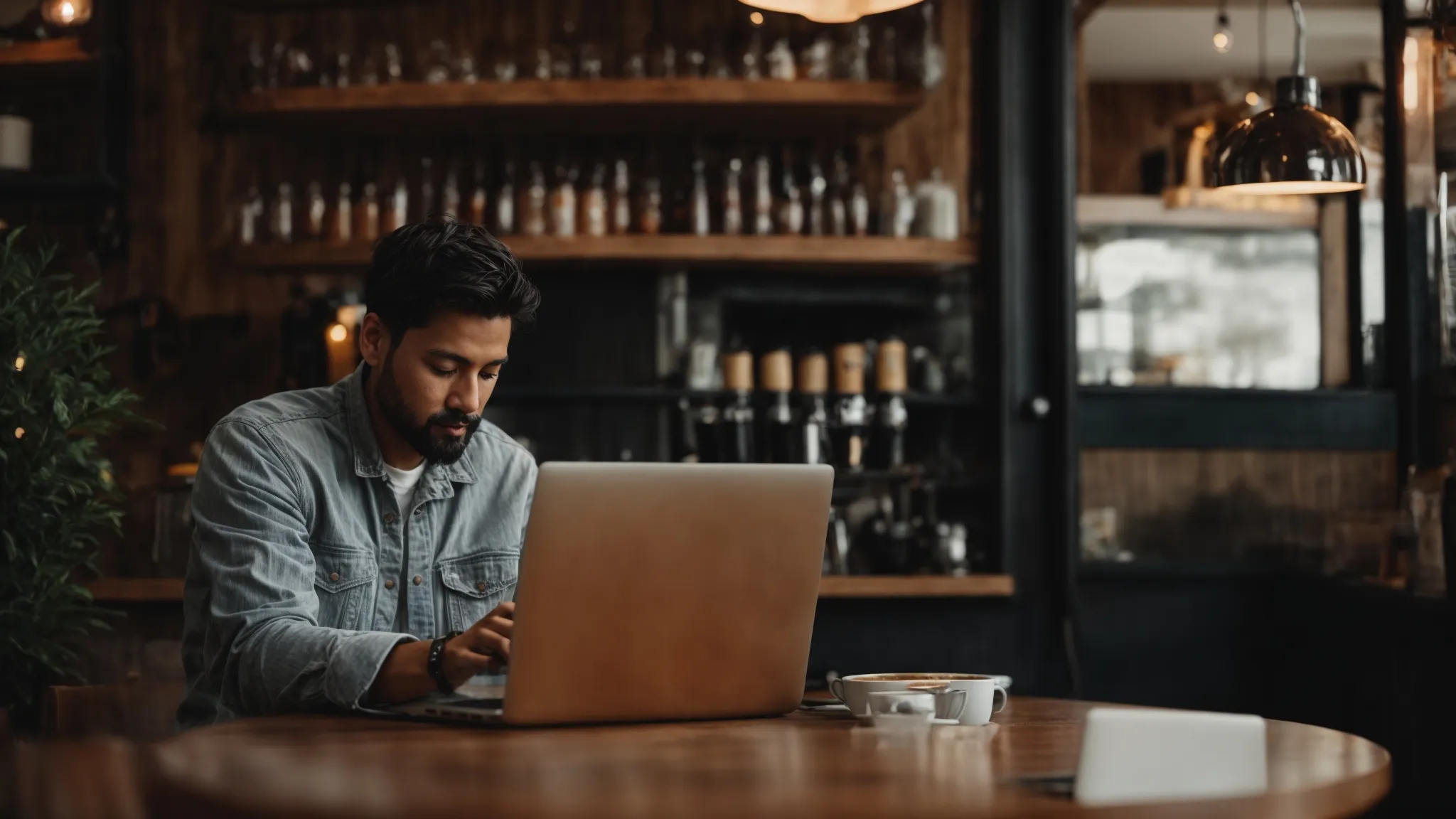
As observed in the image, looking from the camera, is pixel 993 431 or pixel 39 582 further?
pixel 993 431

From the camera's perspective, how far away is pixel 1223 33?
212 inches

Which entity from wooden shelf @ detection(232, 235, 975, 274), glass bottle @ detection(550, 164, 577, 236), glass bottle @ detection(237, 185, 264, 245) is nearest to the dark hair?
wooden shelf @ detection(232, 235, 975, 274)

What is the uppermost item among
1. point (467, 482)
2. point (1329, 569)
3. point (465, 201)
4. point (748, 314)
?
point (465, 201)

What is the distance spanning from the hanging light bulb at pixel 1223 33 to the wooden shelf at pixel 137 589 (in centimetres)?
397

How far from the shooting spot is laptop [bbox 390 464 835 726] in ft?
4.91

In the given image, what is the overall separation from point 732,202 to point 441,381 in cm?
240

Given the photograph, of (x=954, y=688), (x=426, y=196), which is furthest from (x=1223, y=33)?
(x=954, y=688)

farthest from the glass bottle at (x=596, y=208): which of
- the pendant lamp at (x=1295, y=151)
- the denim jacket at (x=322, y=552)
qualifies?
the denim jacket at (x=322, y=552)

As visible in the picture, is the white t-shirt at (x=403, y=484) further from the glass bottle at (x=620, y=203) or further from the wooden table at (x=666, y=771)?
the glass bottle at (x=620, y=203)

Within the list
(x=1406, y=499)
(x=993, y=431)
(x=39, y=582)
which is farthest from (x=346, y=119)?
(x=1406, y=499)

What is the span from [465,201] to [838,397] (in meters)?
1.28

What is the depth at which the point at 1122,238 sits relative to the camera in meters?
4.79

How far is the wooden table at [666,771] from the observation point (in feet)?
3.49

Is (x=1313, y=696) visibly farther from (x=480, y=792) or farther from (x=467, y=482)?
(x=480, y=792)
